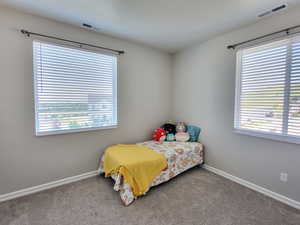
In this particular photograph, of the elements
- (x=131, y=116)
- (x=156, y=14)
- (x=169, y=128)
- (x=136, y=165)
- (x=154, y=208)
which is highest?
(x=156, y=14)

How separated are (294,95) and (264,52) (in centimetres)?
73

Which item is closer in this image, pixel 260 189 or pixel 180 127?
pixel 260 189

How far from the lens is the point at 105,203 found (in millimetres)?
1906

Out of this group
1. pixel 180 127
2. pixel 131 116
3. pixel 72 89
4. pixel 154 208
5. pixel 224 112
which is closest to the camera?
pixel 154 208

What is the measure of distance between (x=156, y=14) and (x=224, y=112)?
1.92m

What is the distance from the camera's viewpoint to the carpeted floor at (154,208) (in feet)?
5.35

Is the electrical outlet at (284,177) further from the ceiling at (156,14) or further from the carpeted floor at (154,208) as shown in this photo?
the ceiling at (156,14)

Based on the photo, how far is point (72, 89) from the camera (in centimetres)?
238

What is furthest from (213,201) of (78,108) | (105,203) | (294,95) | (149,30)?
(149,30)

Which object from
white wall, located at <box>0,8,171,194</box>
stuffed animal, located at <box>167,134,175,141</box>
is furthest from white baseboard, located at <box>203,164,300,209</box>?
white wall, located at <box>0,8,171,194</box>

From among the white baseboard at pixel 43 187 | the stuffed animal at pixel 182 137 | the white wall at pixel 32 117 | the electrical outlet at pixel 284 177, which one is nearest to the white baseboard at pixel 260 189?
the electrical outlet at pixel 284 177

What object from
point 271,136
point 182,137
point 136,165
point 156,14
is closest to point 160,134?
point 182,137

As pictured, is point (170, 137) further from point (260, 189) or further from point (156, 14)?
point (156, 14)

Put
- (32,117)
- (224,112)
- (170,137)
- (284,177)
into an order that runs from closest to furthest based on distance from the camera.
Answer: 1. (284,177)
2. (32,117)
3. (224,112)
4. (170,137)
